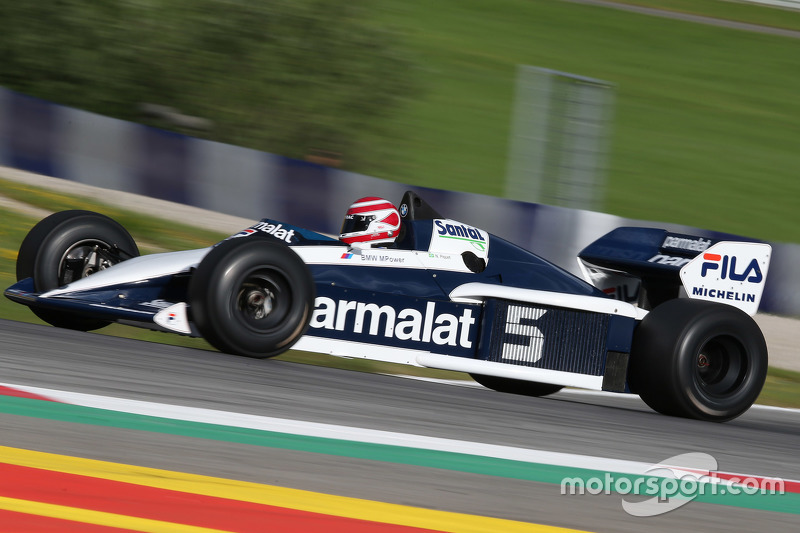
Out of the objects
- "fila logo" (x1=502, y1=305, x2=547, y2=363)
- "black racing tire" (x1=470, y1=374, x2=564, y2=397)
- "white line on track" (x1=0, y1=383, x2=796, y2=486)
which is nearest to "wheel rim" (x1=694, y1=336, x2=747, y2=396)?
"fila logo" (x1=502, y1=305, x2=547, y2=363)

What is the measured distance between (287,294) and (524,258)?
1.80m

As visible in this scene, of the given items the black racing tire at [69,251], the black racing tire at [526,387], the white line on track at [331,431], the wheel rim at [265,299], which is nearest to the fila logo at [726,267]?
the black racing tire at [526,387]

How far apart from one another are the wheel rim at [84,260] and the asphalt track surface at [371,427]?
1.31 feet

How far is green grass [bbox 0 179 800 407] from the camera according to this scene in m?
7.04

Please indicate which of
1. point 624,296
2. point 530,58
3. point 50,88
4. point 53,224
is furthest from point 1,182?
point 530,58

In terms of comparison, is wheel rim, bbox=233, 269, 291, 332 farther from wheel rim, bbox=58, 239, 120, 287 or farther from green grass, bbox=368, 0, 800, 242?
green grass, bbox=368, 0, 800, 242

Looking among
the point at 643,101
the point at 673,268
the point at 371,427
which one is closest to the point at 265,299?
the point at 371,427

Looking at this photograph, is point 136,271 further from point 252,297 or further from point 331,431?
point 331,431

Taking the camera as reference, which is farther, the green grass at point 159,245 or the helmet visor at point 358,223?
the green grass at point 159,245

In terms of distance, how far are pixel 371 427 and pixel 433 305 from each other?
5.81ft

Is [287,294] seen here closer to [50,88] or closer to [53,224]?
[53,224]

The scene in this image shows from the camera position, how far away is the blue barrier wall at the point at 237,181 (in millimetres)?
10656

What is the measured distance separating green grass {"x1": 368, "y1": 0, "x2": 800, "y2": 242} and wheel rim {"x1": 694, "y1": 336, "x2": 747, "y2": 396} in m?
8.78
